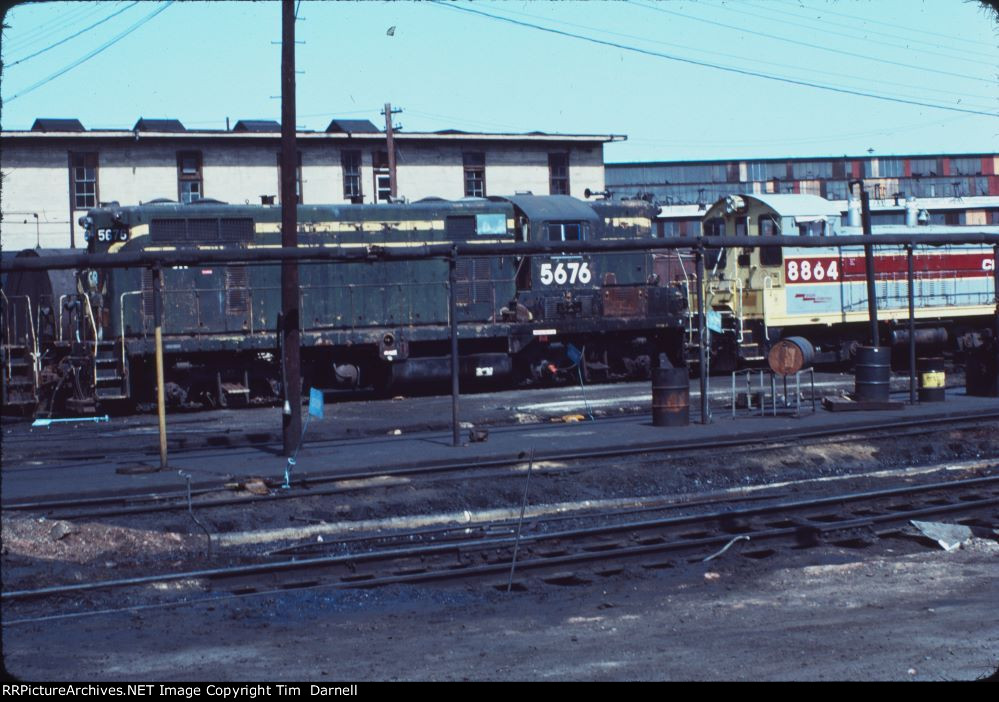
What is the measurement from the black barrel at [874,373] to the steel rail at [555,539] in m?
6.59

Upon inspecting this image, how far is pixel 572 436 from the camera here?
17.1 meters

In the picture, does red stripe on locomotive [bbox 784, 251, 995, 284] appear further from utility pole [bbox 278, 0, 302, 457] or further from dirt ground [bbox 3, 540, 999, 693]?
dirt ground [bbox 3, 540, 999, 693]

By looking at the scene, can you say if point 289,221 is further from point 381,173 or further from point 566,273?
point 381,173

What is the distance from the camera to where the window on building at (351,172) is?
38.8 metres

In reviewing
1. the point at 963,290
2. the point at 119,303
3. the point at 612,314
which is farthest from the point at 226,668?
the point at 963,290

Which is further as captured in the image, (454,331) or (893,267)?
(893,267)

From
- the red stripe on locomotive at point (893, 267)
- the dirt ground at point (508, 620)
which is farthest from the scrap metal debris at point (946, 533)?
the red stripe on locomotive at point (893, 267)

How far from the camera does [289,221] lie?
1508 cm

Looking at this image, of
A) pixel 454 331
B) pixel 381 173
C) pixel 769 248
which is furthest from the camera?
pixel 381 173

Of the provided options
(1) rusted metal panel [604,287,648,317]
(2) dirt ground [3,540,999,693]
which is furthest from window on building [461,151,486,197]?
(2) dirt ground [3,540,999,693]

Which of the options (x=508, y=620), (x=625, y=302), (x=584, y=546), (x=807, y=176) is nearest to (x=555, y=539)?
(x=584, y=546)

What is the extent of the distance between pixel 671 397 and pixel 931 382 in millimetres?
6157

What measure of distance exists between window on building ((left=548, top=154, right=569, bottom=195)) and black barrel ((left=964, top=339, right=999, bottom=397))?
22.4 metres

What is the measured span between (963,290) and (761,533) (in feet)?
71.2
